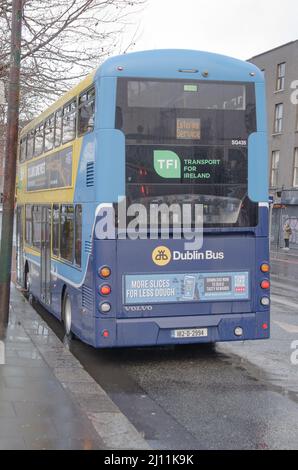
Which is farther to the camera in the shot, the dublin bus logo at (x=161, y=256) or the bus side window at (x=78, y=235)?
the bus side window at (x=78, y=235)

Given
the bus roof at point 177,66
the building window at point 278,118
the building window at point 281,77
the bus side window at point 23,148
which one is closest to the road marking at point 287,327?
the bus roof at point 177,66

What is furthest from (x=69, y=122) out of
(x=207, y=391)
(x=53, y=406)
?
(x=53, y=406)

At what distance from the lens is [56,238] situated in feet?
34.5

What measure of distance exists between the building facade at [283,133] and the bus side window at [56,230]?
95.6ft

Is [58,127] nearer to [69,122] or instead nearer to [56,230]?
[69,122]

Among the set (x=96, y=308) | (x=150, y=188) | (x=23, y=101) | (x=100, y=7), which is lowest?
(x=96, y=308)

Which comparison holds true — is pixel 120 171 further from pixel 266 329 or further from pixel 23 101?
pixel 23 101

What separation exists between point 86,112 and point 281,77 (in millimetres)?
34621

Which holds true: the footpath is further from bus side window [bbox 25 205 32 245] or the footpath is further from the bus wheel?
bus side window [bbox 25 205 32 245]

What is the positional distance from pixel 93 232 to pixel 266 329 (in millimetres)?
2691

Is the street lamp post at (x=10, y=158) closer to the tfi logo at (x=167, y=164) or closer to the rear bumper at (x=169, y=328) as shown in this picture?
the rear bumper at (x=169, y=328)

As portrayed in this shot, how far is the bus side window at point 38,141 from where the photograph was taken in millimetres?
12094

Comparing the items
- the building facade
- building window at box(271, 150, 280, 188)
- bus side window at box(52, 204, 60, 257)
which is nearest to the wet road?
Result: bus side window at box(52, 204, 60, 257)
